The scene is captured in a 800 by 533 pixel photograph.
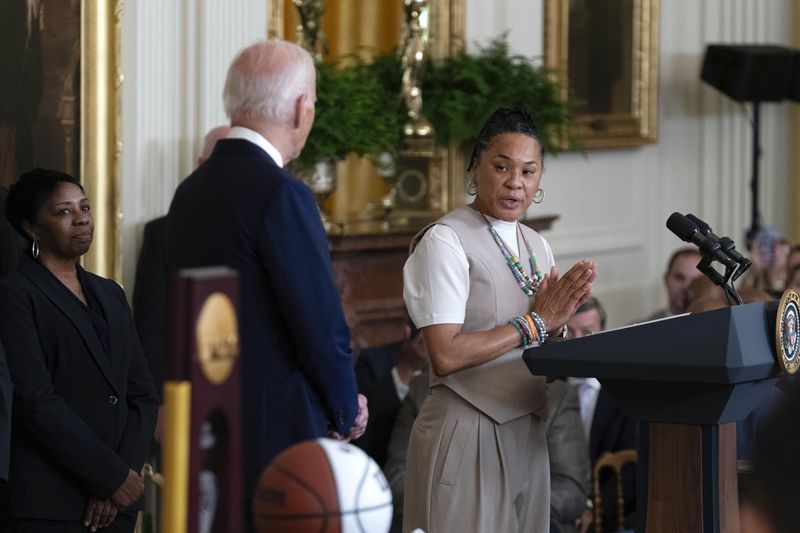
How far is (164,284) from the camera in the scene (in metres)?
5.46

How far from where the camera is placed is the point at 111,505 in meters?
4.11

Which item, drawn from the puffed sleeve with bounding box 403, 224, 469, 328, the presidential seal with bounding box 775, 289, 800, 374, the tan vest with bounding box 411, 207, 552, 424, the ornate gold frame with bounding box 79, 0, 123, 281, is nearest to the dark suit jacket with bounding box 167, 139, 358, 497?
the puffed sleeve with bounding box 403, 224, 469, 328

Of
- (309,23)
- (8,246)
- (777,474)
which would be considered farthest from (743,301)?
(309,23)

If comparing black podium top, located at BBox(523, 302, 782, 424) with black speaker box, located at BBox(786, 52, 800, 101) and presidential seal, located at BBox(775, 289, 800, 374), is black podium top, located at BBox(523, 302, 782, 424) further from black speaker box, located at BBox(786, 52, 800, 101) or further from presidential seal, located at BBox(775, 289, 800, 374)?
black speaker box, located at BBox(786, 52, 800, 101)

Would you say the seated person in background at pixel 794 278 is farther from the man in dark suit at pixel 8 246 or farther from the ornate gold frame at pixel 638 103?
the man in dark suit at pixel 8 246

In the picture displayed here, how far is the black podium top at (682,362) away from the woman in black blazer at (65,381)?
1.40 metres

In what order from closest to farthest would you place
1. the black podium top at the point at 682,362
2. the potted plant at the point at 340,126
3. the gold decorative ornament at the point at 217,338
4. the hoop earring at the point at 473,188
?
the gold decorative ornament at the point at 217,338 → the black podium top at the point at 682,362 → the hoop earring at the point at 473,188 → the potted plant at the point at 340,126

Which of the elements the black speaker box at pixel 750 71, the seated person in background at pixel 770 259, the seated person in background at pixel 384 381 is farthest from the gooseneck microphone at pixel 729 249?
the black speaker box at pixel 750 71

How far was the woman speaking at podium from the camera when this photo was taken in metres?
3.63

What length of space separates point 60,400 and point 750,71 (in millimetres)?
6942

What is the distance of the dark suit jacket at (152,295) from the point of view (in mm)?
5465

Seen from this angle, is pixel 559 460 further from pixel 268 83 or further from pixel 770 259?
pixel 770 259

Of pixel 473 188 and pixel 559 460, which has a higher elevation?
pixel 473 188

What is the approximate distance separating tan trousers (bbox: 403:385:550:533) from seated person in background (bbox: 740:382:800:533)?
110 cm
